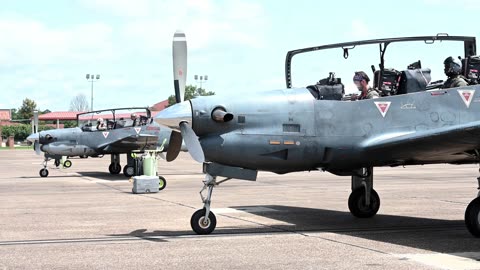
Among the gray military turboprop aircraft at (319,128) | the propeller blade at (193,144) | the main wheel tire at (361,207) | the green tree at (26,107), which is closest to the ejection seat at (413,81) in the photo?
the gray military turboprop aircraft at (319,128)

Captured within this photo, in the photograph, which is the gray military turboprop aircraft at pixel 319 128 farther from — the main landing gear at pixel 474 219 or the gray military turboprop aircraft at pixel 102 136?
the gray military turboprop aircraft at pixel 102 136

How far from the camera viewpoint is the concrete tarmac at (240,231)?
27.8 feet

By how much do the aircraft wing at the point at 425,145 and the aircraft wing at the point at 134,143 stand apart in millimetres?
17245

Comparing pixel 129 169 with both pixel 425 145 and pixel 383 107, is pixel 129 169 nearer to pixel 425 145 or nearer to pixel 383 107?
pixel 383 107

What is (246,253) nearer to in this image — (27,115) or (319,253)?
(319,253)

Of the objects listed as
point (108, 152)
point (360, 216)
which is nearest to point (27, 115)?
point (108, 152)

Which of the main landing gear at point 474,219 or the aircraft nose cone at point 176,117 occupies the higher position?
the aircraft nose cone at point 176,117

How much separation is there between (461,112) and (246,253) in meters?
4.42

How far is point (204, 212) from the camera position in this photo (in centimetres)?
1076

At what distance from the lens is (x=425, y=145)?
396 inches

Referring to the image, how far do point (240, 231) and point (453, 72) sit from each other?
4355 millimetres

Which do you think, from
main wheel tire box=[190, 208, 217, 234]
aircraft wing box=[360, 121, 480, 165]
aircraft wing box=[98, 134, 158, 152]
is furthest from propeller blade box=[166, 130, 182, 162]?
aircraft wing box=[98, 134, 158, 152]

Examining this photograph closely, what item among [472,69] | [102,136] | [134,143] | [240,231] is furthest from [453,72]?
[102,136]

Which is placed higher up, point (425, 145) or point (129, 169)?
point (425, 145)
